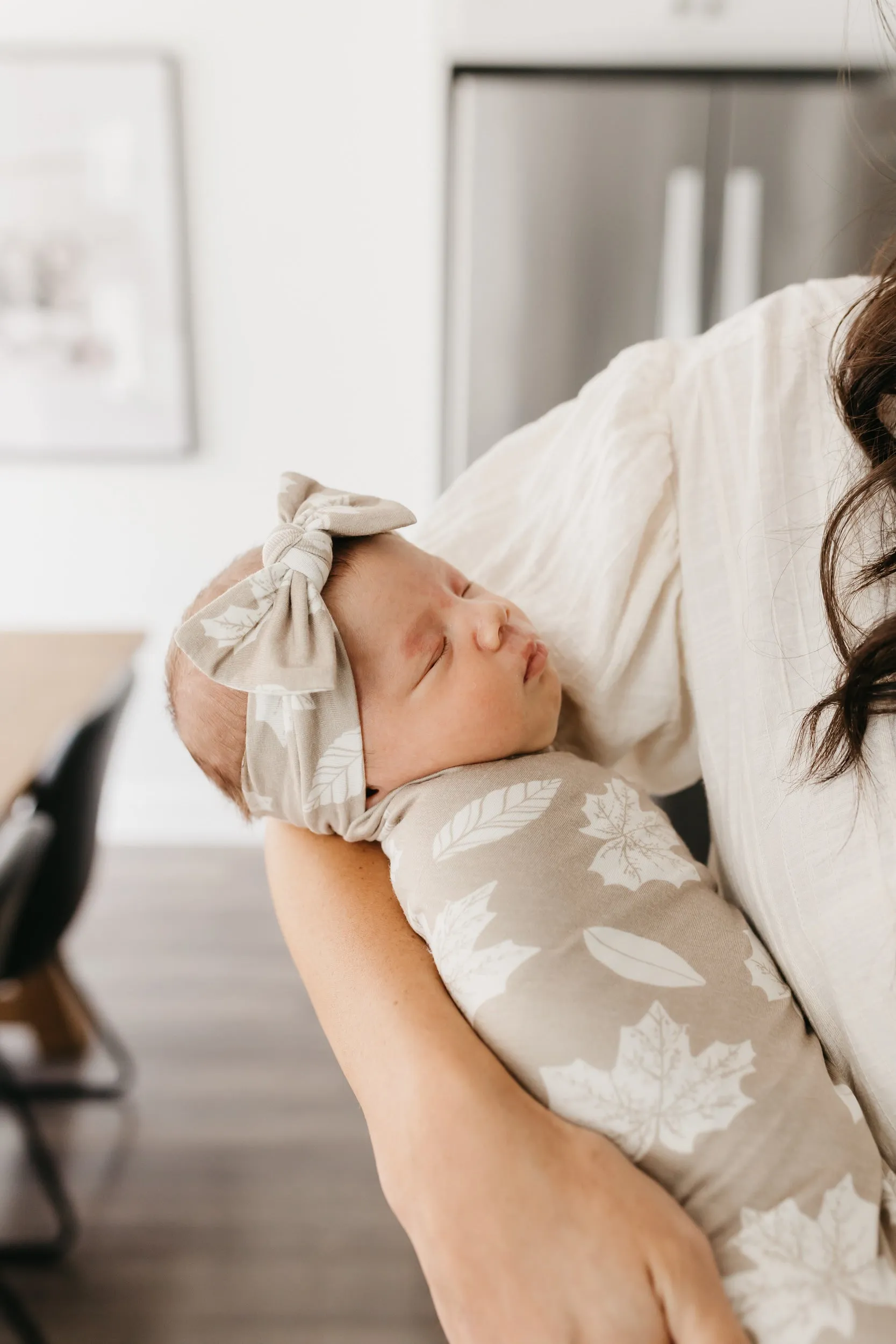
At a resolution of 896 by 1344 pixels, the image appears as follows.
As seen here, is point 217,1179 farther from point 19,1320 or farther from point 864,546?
point 864,546

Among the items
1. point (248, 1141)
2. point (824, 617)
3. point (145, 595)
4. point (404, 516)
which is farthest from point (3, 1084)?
point (824, 617)

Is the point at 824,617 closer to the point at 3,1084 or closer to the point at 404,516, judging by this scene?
the point at 404,516

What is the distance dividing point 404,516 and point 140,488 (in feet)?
7.86

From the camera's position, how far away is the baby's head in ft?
2.53

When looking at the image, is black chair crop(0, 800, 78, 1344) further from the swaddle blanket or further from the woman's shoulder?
the woman's shoulder

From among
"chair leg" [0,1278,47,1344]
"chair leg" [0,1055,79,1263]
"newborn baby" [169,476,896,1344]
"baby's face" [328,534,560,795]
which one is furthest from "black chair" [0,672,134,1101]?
"baby's face" [328,534,560,795]

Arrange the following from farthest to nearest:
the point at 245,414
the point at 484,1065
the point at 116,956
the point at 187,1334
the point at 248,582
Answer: the point at 245,414 < the point at 116,956 < the point at 187,1334 < the point at 248,582 < the point at 484,1065

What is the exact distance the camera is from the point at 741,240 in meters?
1.98

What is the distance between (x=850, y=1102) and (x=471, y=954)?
24 cm

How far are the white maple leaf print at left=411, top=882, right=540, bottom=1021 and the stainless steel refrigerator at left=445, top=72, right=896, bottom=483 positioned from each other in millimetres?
1616

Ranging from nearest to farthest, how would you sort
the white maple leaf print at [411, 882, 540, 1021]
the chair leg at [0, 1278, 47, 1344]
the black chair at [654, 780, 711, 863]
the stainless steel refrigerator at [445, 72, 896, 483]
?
1. the white maple leaf print at [411, 882, 540, 1021]
2. the black chair at [654, 780, 711, 863]
3. the chair leg at [0, 1278, 47, 1344]
4. the stainless steel refrigerator at [445, 72, 896, 483]

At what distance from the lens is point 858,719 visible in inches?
23.0

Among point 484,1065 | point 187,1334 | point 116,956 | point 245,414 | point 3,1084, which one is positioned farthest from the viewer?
point 245,414

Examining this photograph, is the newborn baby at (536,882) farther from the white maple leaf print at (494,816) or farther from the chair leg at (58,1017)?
the chair leg at (58,1017)
